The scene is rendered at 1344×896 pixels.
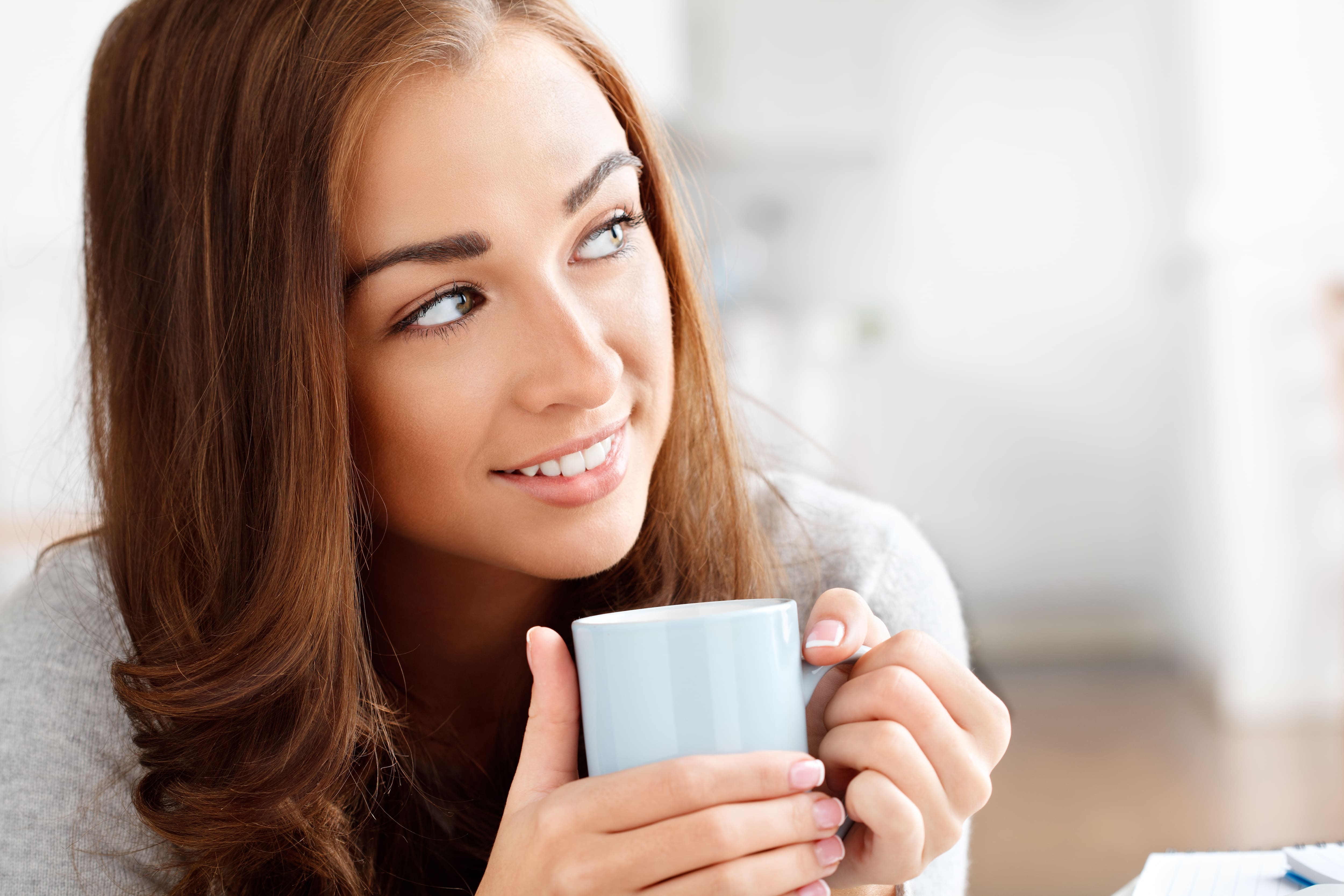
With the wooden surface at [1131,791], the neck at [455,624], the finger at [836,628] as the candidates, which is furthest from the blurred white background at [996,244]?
the finger at [836,628]

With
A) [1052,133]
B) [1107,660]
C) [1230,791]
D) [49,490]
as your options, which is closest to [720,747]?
[1230,791]

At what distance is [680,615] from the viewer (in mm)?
612

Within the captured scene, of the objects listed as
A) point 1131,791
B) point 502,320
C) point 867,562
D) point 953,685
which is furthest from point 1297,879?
point 1131,791

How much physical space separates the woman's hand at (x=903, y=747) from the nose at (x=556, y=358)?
0.83 ft

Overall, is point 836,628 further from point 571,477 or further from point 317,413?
point 317,413

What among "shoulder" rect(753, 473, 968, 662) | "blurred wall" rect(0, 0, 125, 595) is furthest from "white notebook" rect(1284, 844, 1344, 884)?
"blurred wall" rect(0, 0, 125, 595)

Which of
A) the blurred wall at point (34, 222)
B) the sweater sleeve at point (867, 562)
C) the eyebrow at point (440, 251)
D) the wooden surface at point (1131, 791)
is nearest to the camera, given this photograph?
the eyebrow at point (440, 251)

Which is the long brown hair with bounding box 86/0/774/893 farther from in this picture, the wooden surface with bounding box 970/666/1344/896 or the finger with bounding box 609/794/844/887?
the wooden surface with bounding box 970/666/1344/896

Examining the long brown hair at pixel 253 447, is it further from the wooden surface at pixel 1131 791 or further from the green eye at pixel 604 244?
the wooden surface at pixel 1131 791

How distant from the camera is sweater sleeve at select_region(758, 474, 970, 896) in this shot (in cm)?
96

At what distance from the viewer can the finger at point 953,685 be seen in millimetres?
578

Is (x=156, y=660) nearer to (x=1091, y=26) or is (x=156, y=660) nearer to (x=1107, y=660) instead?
(x=1107, y=660)

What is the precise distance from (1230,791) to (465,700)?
1.72 metres

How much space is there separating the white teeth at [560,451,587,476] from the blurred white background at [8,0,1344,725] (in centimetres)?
205
